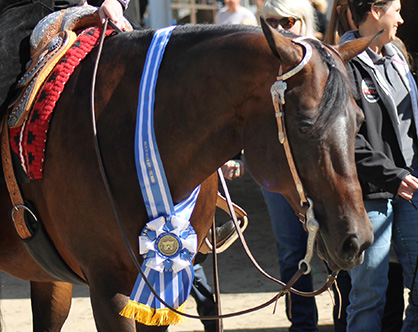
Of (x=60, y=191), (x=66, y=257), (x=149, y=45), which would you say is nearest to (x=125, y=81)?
(x=149, y=45)

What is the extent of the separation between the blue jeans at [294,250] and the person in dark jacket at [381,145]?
2.30 feet

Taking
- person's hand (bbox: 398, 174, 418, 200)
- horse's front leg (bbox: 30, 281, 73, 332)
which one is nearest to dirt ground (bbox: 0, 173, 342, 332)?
horse's front leg (bbox: 30, 281, 73, 332)

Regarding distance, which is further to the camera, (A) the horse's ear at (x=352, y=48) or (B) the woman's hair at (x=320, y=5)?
(B) the woman's hair at (x=320, y=5)

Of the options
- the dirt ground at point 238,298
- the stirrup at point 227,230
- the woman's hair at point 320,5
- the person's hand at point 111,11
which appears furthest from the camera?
the woman's hair at point 320,5

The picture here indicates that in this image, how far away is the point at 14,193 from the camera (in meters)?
2.53

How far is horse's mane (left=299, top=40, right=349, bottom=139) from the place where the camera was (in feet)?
6.54

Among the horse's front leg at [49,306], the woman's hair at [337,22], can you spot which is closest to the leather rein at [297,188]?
the horse's front leg at [49,306]

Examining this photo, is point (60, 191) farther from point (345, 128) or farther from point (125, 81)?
point (345, 128)

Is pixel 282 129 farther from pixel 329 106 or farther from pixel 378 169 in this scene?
pixel 378 169

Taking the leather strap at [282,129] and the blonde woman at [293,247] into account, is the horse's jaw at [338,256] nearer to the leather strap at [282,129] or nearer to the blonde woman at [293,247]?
the leather strap at [282,129]

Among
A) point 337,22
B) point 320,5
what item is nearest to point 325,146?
point 337,22

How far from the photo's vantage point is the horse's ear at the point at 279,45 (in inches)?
77.4

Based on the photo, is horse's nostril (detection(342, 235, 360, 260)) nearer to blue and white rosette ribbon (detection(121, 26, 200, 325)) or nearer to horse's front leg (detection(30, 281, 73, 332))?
blue and white rosette ribbon (detection(121, 26, 200, 325))

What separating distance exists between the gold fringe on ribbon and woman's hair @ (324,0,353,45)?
6.31 ft
